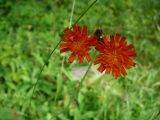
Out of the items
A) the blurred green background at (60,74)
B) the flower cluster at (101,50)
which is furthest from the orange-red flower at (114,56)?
the blurred green background at (60,74)

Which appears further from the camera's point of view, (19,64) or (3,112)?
(19,64)

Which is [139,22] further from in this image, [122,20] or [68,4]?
[68,4]

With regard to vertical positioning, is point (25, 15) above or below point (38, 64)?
above

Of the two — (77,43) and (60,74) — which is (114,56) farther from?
(60,74)

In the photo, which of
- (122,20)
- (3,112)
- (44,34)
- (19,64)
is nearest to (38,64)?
(19,64)

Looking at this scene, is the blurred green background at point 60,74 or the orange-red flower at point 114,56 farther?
the blurred green background at point 60,74

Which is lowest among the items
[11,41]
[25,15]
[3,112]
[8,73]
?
[3,112]

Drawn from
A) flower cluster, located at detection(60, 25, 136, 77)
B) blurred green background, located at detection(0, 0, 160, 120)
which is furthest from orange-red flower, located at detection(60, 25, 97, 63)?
blurred green background, located at detection(0, 0, 160, 120)

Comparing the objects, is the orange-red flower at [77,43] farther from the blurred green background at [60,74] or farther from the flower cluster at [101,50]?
the blurred green background at [60,74]
